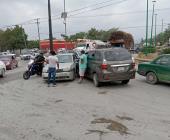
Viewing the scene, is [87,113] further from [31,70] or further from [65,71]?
[31,70]

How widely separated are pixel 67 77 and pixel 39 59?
11.5ft

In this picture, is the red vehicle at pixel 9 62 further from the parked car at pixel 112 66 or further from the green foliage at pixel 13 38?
the green foliage at pixel 13 38

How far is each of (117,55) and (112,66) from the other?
698mm

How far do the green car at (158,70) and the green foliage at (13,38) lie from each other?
3211 inches

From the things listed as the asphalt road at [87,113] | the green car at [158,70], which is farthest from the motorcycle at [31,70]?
the green car at [158,70]

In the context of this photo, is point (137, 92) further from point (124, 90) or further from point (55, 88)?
point (55, 88)

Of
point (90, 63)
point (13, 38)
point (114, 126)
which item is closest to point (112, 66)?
point (90, 63)

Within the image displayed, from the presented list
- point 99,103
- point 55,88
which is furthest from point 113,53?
point 99,103

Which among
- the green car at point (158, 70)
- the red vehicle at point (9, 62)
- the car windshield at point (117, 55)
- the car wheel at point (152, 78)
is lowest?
the red vehicle at point (9, 62)

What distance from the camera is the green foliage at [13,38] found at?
92800mm

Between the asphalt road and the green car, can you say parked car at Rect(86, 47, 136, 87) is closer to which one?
the asphalt road

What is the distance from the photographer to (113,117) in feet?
27.1

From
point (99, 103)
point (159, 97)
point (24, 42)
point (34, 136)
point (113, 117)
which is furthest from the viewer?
point (24, 42)

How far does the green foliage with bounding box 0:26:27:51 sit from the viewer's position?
304 feet
